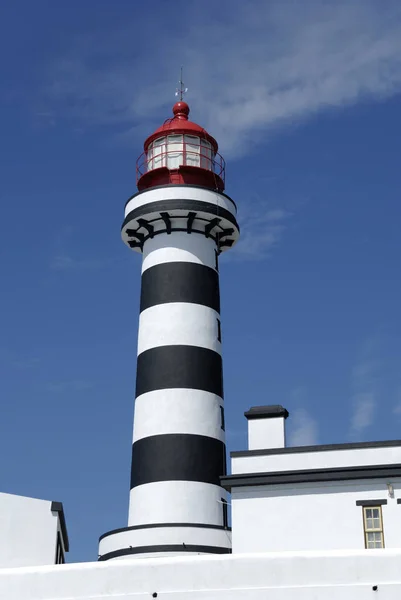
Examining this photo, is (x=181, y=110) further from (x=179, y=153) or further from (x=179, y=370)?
(x=179, y=370)

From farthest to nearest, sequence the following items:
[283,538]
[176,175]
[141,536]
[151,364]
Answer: [176,175] → [151,364] → [141,536] → [283,538]

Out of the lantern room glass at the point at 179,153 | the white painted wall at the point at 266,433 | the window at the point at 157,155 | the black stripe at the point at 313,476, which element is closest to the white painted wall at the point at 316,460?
the black stripe at the point at 313,476

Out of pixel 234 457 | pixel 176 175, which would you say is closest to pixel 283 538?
pixel 234 457

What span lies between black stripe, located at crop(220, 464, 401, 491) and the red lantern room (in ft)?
35.0

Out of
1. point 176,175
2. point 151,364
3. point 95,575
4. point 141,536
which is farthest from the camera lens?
point 176,175

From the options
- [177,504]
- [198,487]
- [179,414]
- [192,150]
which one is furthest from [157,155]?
[177,504]

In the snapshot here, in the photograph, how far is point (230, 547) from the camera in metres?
25.6

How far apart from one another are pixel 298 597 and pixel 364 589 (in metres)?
1.30

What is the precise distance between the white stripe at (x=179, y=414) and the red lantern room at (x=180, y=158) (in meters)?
7.10

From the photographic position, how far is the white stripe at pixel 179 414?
26828mm

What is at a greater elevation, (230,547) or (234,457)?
(234,457)

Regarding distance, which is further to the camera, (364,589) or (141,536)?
(141,536)

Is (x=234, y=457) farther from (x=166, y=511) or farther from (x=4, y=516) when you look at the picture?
(x=4, y=516)

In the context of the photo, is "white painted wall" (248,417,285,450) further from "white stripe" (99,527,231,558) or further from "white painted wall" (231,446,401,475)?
"white stripe" (99,527,231,558)
